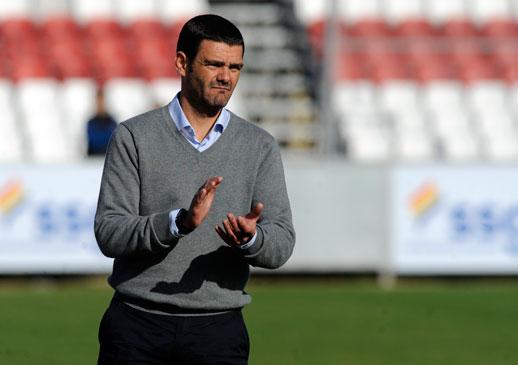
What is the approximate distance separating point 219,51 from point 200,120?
0.25 meters

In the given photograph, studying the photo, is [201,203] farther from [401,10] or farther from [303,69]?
[401,10]

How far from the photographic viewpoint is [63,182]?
51.2ft

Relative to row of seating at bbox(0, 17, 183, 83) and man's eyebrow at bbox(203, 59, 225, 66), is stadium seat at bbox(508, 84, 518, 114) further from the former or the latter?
man's eyebrow at bbox(203, 59, 225, 66)

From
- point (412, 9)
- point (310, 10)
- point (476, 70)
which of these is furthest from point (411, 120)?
point (412, 9)

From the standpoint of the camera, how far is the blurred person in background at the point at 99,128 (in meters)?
16.2

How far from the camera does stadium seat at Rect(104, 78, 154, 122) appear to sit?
67.9ft

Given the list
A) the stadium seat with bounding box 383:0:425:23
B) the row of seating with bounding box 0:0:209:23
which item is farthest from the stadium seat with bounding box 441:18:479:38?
the row of seating with bounding box 0:0:209:23

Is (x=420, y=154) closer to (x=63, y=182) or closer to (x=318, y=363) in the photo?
(x=63, y=182)

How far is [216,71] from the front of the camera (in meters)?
4.57

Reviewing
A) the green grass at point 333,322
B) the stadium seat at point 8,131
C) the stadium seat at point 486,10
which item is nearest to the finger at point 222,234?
the green grass at point 333,322

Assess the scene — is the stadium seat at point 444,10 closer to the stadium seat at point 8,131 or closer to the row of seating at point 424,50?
the row of seating at point 424,50

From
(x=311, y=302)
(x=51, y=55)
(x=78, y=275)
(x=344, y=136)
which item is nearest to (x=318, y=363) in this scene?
(x=311, y=302)

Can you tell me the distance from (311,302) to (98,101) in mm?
3832

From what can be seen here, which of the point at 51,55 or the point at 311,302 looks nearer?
the point at 311,302
